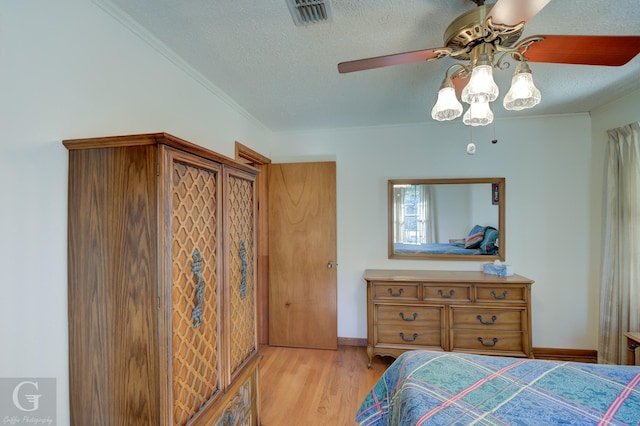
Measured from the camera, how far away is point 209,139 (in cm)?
205

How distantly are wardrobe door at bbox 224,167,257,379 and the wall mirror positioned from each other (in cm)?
175

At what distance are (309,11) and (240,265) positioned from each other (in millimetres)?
1367

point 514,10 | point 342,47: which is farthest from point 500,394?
point 342,47

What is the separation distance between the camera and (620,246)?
2.30 metres

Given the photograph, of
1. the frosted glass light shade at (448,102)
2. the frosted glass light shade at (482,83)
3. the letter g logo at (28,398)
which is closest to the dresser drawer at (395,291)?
the frosted glass light shade at (448,102)

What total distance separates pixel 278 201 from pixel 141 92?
5.88 ft

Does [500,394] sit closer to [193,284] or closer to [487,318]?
[193,284]

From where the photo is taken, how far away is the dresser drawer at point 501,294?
2.46m

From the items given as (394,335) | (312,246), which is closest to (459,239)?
(394,335)

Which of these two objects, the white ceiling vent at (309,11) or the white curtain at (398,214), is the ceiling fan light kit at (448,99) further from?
the white curtain at (398,214)

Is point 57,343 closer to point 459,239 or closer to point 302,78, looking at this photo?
point 302,78

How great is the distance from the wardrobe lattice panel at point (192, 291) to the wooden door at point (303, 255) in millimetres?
1722

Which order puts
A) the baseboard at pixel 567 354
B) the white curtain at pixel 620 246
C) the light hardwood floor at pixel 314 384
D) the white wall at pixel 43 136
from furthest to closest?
the baseboard at pixel 567 354
the white curtain at pixel 620 246
the light hardwood floor at pixel 314 384
the white wall at pixel 43 136

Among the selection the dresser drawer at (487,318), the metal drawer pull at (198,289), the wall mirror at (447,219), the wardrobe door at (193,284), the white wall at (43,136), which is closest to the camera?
the white wall at (43,136)
